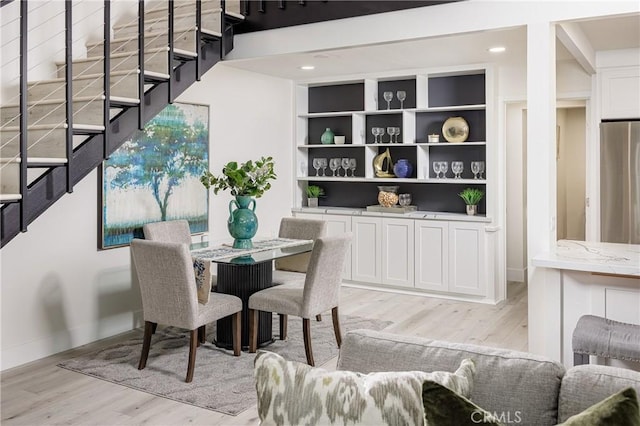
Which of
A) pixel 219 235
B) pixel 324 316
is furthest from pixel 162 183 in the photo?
pixel 324 316

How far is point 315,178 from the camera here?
684 cm

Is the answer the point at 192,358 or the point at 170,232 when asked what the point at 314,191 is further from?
the point at 192,358

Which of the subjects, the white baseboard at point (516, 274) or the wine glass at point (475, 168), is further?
the white baseboard at point (516, 274)

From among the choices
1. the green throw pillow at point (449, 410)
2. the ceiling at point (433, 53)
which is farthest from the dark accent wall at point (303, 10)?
the green throw pillow at point (449, 410)

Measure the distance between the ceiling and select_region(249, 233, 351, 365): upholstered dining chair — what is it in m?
1.73

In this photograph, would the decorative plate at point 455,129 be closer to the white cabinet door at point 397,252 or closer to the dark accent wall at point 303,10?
the white cabinet door at point 397,252

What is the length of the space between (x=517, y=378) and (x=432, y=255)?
180 inches

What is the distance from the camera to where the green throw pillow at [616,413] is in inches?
45.4

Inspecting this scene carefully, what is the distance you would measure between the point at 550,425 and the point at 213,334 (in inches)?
144

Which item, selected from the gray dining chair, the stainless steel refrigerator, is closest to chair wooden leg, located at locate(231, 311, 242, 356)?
the gray dining chair

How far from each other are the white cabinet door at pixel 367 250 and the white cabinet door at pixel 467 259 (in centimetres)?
83

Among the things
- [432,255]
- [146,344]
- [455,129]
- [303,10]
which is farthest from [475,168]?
[146,344]

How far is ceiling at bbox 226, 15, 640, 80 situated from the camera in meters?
4.43

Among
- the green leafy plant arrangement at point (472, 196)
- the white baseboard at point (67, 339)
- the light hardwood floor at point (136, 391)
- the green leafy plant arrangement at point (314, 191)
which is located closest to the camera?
the light hardwood floor at point (136, 391)
